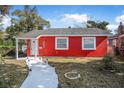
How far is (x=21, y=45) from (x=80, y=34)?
5.01m

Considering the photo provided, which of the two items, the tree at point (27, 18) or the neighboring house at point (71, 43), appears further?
the neighboring house at point (71, 43)

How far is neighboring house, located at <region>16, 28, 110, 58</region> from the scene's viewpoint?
65.4 ft

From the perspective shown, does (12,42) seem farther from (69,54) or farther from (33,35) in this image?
(69,54)

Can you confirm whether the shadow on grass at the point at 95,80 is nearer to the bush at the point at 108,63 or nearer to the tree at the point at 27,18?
the bush at the point at 108,63

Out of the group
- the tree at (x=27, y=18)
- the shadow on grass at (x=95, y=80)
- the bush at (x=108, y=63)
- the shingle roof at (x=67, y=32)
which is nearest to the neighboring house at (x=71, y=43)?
the shingle roof at (x=67, y=32)

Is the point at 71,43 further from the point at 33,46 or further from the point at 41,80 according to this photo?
the point at 41,80

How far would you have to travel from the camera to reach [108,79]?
10375mm

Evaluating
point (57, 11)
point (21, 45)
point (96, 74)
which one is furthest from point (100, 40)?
point (96, 74)

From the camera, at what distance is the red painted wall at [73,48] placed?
19.9m

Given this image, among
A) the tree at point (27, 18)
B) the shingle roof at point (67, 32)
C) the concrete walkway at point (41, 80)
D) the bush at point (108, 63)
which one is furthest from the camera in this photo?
the shingle roof at point (67, 32)

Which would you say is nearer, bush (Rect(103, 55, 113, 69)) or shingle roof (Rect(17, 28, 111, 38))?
bush (Rect(103, 55, 113, 69))

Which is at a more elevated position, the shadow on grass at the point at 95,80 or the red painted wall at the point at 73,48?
the red painted wall at the point at 73,48

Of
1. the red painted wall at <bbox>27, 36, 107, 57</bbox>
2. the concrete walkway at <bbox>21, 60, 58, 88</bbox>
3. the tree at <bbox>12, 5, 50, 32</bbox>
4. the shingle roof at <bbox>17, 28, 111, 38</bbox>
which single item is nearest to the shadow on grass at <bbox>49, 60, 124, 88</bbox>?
the concrete walkway at <bbox>21, 60, 58, 88</bbox>

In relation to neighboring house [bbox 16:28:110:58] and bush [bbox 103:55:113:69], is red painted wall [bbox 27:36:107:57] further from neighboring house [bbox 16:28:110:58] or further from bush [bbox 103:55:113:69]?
bush [bbox 103:55:113:69]
